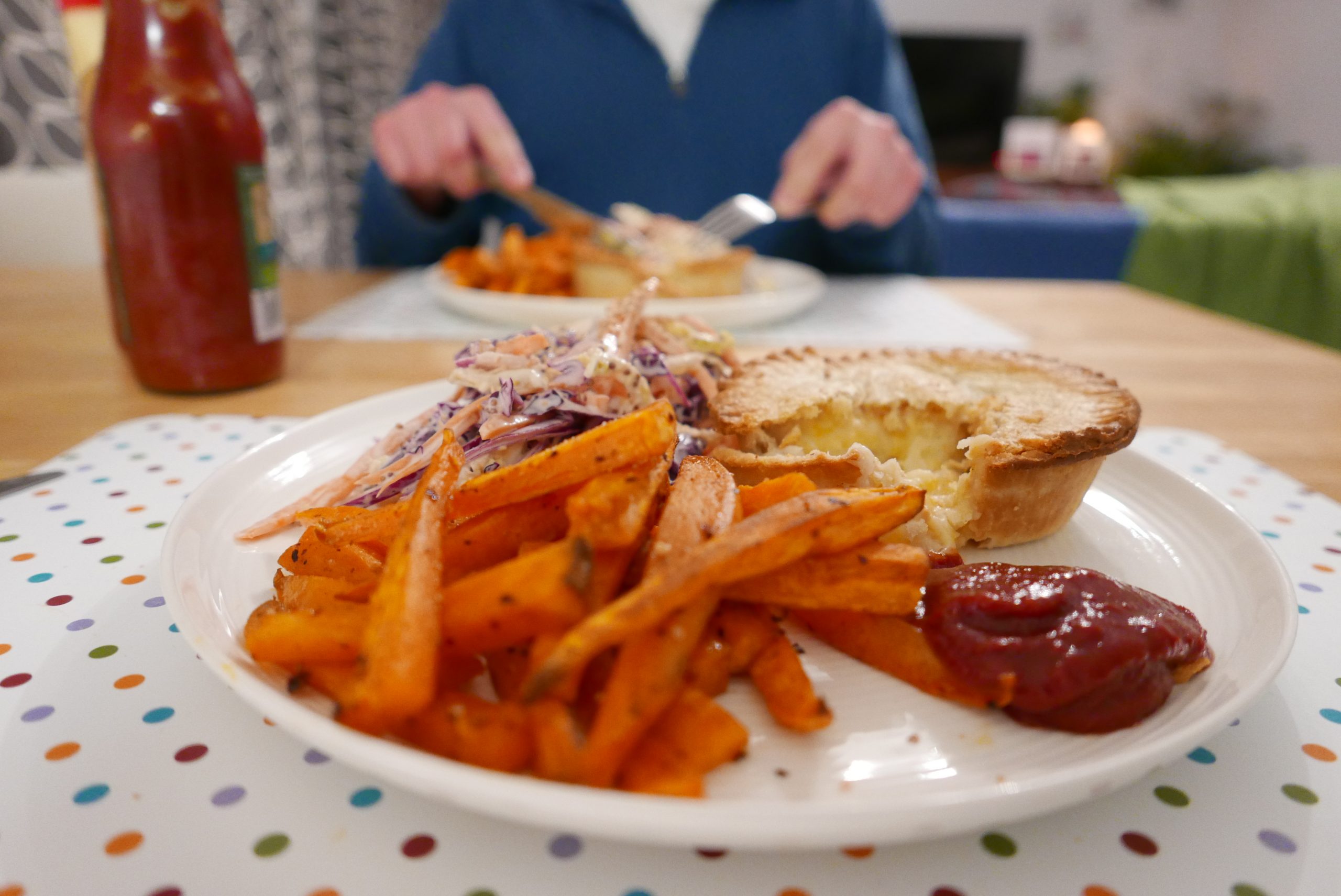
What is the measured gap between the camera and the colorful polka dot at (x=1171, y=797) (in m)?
0.86

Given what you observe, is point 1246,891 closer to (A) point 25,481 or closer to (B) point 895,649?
(B) point 895,649

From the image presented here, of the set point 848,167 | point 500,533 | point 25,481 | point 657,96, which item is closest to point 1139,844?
point 500,533

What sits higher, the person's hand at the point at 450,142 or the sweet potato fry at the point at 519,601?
the person's hand at the point at 450,142

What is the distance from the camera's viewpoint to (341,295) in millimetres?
3514

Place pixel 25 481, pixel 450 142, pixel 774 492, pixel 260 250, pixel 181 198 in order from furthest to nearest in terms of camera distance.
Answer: pixel 450 142
pixel 260 250
pixel 181 198
pixel 25 481
pixel 774 492

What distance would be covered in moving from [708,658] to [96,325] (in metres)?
2.94

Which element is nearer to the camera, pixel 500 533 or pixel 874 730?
pixel 874 730

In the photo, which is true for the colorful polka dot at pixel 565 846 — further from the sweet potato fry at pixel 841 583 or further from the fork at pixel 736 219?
the fork at pixel 736 219

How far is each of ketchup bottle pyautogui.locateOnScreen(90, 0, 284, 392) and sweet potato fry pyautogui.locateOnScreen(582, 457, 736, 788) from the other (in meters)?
1.66

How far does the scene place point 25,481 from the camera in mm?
1599

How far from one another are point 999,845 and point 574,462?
0.62m

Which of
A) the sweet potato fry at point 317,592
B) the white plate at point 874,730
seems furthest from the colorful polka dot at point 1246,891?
the sweet potato fry at point 317,592

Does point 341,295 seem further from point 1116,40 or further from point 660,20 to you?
point 1116,40

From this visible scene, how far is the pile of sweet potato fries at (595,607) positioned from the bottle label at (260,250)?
1310 mm
